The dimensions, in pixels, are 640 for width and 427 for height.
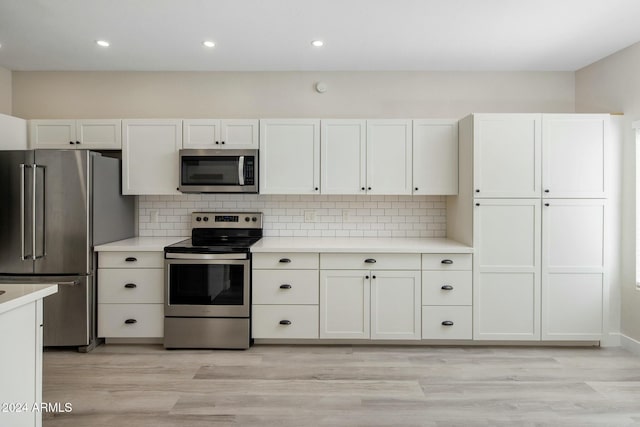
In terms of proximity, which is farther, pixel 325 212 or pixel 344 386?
pixel 325 212

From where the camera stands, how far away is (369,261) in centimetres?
320

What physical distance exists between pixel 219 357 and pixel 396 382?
4.50ft

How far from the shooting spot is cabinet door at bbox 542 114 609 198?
315 centimetres

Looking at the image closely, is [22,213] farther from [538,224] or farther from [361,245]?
[538,224]

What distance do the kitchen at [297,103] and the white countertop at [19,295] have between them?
6.93 feet

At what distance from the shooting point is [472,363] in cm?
295

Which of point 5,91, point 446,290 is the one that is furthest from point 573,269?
point 5,91

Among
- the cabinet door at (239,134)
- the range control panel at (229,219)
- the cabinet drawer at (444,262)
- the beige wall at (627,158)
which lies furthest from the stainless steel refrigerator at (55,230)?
the beige wall at (627,158)

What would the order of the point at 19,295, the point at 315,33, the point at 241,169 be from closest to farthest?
the point at 19,295
the point at 315,33
the point at 241,169

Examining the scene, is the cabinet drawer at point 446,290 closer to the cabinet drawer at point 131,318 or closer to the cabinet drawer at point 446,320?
the cabinet drawer at point 446,320

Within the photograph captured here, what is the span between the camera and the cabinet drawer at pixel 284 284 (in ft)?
10.6

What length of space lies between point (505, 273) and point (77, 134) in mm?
3970

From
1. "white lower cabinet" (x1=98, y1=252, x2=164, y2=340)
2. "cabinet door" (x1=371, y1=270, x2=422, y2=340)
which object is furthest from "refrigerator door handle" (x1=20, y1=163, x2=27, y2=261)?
"cabinet door" (x1=371, y1=270, x2=422, y2=340)

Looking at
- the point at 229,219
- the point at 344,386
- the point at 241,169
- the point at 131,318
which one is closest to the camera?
the point at 344,386
